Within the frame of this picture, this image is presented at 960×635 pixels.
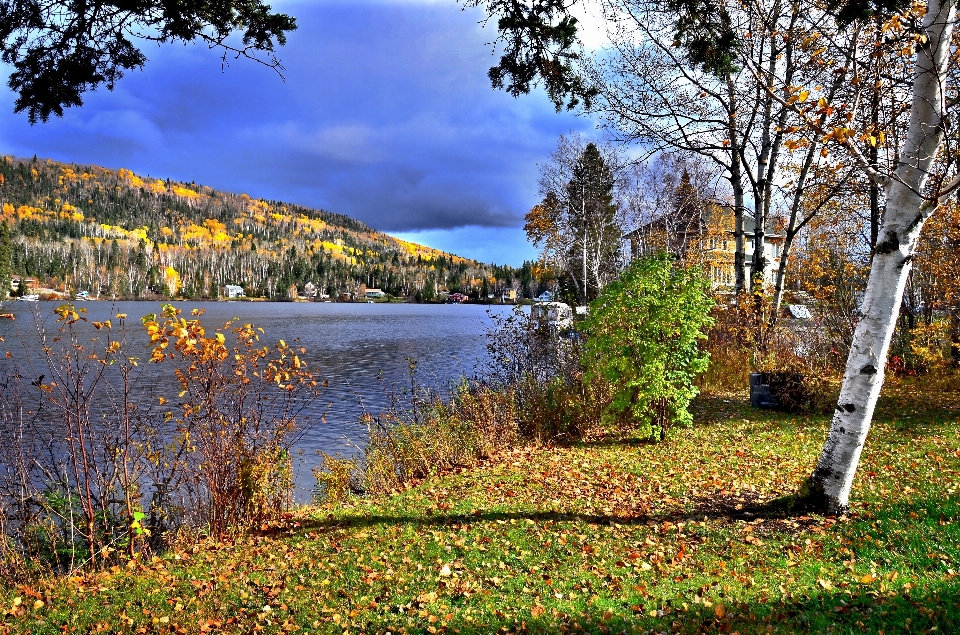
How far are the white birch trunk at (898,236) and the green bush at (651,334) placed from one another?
11.9 feet

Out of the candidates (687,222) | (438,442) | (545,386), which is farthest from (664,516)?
(687,222)

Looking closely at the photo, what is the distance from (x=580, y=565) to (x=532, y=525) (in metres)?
1.09

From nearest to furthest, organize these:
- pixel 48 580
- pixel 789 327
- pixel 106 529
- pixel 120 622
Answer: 1. pixel 120 622
2. pixel 48 580
3. pixel 106 529
4. pixel 789 327

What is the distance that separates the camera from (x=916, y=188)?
510 cm

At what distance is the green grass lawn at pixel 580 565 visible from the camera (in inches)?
165

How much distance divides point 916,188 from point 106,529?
9.49 meters

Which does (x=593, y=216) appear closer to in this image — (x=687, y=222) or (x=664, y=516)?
(x=687, y=222)

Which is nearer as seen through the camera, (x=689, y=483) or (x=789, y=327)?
(x=689, y=483)

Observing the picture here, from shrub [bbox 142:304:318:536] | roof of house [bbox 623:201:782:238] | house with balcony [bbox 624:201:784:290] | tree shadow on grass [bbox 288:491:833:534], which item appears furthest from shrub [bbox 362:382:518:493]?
roof of house [bbox 623:201:782:238]

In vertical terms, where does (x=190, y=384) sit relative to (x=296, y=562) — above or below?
above

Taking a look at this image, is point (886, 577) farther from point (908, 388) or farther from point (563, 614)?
point (908, 388)

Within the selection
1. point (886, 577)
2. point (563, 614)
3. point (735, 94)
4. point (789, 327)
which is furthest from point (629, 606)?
point (789, 327)

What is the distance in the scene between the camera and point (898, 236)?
5176 millimetres

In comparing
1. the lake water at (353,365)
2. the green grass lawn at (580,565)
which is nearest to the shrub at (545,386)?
the green grass lawn at (580,565)
